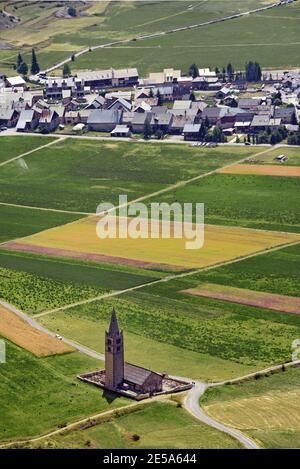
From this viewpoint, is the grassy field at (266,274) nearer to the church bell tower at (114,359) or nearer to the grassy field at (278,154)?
the church bell tower at (114,359)

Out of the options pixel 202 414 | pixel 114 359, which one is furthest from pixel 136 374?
pixel 202 414

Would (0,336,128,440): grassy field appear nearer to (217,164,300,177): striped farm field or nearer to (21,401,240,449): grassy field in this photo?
(21,401,240,449): grassy field

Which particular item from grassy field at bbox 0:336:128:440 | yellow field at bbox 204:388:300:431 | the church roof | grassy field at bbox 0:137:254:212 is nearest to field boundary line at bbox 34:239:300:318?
grassy field at bbox 0:336:128:440

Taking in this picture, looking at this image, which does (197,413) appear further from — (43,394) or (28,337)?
(28,337)
